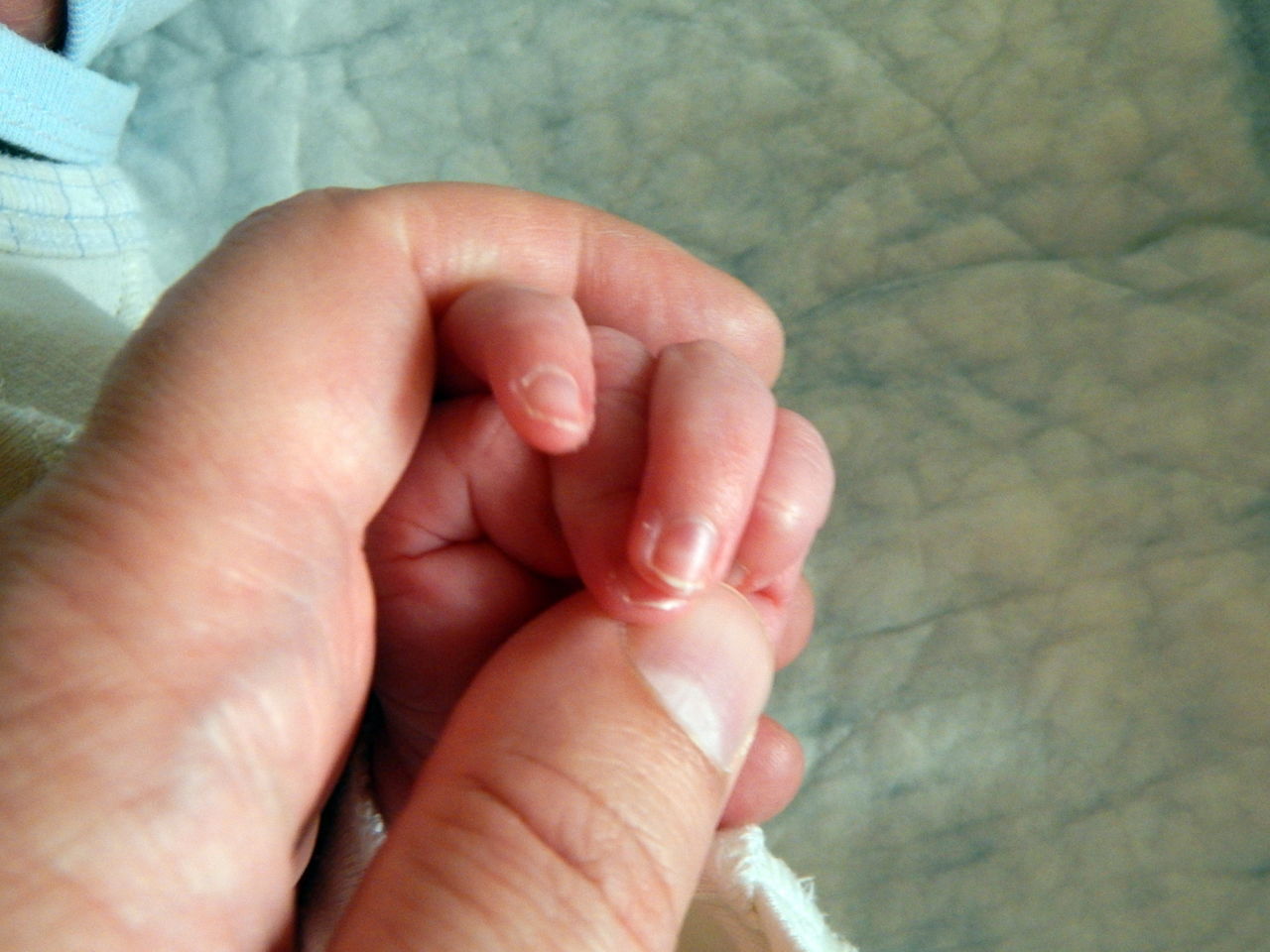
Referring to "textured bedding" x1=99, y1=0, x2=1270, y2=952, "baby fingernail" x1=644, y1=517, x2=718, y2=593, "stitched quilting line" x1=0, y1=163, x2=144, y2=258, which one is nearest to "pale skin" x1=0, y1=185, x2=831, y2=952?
"baby fingernail" x1=644, y1=517, x2=718, y2=593

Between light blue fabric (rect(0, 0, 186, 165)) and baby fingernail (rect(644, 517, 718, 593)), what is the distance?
1.91 feet

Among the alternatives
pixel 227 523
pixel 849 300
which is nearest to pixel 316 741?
pixel 227 523

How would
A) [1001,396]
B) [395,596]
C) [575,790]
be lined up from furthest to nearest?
[1001,396]
[395,596]
[575,790]

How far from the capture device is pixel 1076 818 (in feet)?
1.91

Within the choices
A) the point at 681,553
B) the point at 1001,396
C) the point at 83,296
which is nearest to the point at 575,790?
the point at 681,553

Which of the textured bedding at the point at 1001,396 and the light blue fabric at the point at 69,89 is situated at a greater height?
the light blue fabric at the point at 69,89

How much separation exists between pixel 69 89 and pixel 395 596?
48 centimetres

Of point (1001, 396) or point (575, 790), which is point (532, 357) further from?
point (1001, 396)

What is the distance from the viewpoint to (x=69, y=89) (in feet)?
2.42

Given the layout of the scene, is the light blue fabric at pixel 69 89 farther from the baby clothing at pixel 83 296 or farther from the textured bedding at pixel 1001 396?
the textured bedding at pixel 1001 396

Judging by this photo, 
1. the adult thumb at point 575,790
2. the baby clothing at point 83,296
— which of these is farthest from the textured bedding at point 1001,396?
the adult thumb at point 575,790

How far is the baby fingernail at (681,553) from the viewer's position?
1.27ft

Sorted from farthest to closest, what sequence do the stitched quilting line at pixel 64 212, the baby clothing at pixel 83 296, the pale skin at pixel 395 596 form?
1. the stitched quilting line at pixel 64 212
2. the baby clothing at pixel 83 296
3. the pale skin at pixel 395 596

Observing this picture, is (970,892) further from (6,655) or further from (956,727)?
(6,655)
